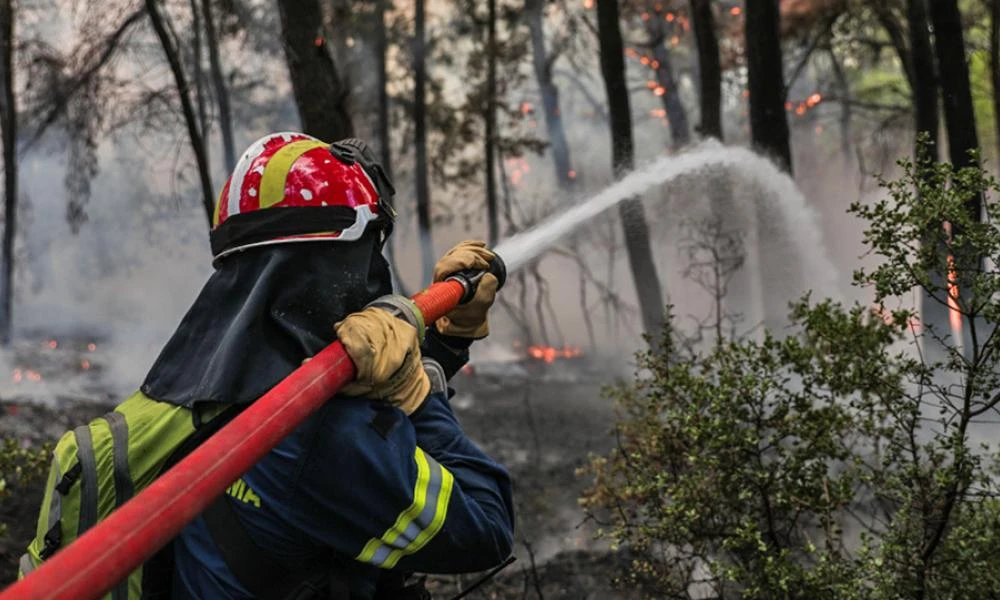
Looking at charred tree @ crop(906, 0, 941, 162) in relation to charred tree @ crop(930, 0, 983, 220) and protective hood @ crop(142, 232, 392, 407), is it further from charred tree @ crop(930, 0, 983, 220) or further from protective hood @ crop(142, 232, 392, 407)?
protective hood @ crop(142, 232, 392, 407)

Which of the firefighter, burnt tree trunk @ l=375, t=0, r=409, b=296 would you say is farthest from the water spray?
burnt tree trunk @ l=375, t=0, r=409, b=296

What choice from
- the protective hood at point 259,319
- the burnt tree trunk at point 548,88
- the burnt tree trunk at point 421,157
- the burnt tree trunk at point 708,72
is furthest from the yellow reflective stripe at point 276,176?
the burnt tree trunk at point 548,88

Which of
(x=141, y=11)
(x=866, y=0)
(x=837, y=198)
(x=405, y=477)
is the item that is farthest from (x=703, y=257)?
(x=837, y=198)

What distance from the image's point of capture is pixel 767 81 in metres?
7.29

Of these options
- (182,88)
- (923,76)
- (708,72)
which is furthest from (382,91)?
(923,76)

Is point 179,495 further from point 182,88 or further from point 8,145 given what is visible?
point 8,145

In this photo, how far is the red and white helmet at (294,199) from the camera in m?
2.05

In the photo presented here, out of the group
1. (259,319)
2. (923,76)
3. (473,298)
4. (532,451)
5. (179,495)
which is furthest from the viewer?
(532,451)

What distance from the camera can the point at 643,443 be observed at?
417 cm

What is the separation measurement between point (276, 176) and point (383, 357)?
1.75 ft

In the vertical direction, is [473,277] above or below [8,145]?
below

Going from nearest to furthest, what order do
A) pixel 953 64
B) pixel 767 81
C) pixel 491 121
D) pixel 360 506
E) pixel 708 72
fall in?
pixel 360 506 < pixel 953 64 < pixel 767 81 < pixel 708 72 < pixel 491 121

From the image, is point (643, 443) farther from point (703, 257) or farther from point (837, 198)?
point (837, 198)

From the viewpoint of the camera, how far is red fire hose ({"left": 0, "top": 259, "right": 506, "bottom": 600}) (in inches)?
51.3
